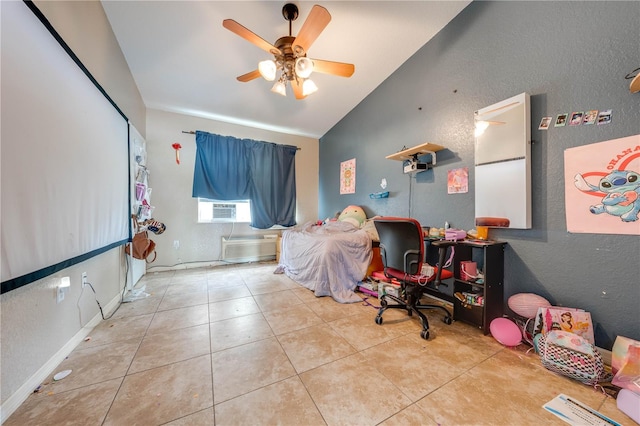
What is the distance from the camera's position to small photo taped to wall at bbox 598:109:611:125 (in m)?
1.50

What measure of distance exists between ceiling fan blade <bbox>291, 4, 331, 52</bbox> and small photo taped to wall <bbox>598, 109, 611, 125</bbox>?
2080mm

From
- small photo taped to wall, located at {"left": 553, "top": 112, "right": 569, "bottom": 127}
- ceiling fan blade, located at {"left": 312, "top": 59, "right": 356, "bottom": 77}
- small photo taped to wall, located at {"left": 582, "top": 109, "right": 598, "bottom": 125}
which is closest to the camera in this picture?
small photo taped to wall, located at {"left": 582, "top": 109, "right": 598, "bottom": 125}

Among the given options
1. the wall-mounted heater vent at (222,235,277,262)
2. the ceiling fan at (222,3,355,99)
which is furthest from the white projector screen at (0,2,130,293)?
the wall-mounted heater vent at (222,235,277,262)

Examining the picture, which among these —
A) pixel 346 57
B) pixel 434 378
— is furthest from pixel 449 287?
pixel 346 57

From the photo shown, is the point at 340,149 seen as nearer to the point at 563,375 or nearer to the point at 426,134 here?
the point at 426,134

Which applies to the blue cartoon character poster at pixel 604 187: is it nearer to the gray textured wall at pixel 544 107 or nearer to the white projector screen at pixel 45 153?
the gray textured wall at pixel 544 107

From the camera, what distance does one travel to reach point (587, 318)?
4.89ft

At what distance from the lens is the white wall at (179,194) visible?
12.1 ft

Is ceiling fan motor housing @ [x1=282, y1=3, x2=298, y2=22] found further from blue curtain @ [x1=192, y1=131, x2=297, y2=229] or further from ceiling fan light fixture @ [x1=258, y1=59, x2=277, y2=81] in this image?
blue curtain @ [x1=192, y1=131, x2=297, y2=229]

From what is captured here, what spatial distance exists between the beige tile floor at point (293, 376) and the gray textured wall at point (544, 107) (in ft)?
2.17

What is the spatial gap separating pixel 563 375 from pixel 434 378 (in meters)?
0.83

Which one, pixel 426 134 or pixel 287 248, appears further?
pixel 287 248

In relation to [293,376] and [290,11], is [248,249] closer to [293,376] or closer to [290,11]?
[293,376]

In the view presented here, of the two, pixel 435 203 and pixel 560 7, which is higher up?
pixel 560 7
